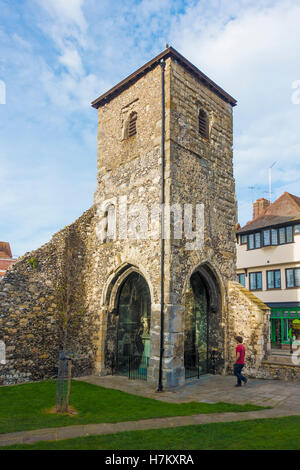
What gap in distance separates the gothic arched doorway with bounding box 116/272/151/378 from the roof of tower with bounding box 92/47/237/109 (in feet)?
23.6

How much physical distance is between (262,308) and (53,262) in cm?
735

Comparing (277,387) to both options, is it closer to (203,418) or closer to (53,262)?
(203,418)

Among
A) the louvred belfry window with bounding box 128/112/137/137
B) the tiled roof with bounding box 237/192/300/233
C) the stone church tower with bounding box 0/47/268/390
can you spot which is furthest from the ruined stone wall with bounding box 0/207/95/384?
the tiled roof with bounding box 237/192/300/233

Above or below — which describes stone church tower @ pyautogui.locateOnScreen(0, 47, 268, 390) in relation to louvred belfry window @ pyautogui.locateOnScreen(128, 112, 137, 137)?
below

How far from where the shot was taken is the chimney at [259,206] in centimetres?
2906

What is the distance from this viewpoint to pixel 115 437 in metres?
5.78

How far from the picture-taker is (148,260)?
11.4 meters

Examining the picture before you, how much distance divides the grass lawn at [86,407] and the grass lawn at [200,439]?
1.08m

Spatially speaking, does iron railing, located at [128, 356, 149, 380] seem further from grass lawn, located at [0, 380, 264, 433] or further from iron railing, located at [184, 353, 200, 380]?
grass lawn, located at [0, 380, 264, 433]

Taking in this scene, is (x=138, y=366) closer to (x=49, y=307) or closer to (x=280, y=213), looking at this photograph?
(x=49, y=307)

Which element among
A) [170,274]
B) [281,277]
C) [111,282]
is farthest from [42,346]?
[281,277]

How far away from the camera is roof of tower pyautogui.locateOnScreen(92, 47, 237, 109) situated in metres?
12.2

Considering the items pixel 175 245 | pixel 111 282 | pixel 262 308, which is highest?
pixel 175 245

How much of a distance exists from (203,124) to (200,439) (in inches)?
429
